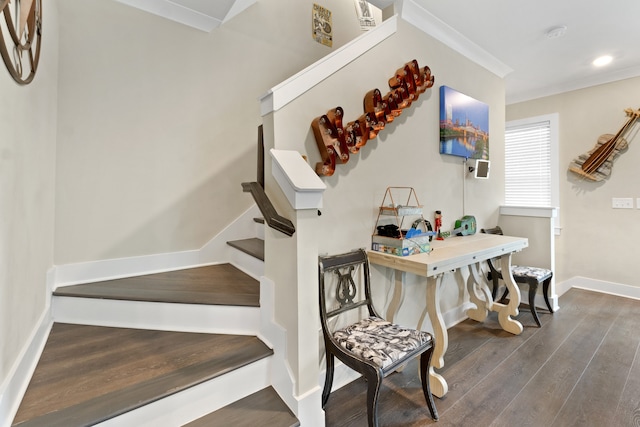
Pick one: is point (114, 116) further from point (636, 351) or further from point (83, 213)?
point (636, 351)

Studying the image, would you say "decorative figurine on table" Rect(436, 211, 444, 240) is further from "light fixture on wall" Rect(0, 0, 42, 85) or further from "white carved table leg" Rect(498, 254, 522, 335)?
"light fixture on wall" Rect(0, 0, 42, 85)

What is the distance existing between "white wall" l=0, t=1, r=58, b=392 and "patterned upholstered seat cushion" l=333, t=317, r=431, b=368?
4.67ft

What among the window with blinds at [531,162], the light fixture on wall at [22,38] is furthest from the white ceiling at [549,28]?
the light fixture on wall at [22,38]

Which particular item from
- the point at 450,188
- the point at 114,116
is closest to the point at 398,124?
the point at 450,188

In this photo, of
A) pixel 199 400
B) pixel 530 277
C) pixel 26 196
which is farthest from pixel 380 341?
pixel 530 277

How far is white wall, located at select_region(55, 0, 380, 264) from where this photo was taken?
200 centimetres

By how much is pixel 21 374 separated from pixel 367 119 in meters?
2.14

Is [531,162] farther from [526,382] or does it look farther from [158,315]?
[158,315]

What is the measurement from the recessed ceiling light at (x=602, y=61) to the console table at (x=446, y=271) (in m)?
2.30

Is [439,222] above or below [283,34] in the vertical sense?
below

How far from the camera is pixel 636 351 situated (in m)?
2.28

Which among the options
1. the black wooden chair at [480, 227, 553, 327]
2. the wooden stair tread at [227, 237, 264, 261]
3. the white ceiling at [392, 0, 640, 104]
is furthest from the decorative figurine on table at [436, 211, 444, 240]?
the white ceiling at [392, 0, 640, 104]

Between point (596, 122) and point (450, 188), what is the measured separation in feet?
8.43

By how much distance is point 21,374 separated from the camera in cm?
123
